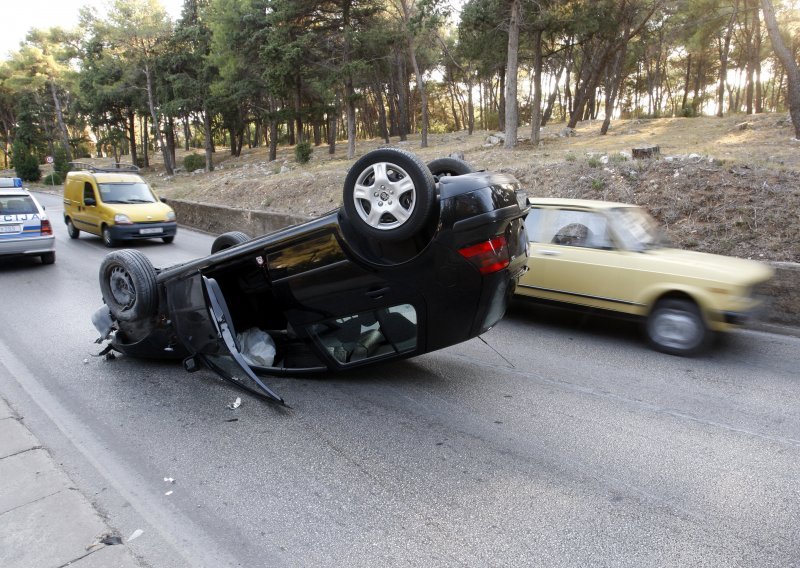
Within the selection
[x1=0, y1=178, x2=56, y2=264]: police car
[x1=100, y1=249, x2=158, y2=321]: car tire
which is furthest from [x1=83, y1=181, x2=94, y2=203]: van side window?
[x1=100, y1=249, x2=158, y2=321]: car tire

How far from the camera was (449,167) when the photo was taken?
5.48 metres

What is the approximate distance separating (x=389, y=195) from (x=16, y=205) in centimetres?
1014

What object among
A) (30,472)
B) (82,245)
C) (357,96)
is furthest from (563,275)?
(357,96)

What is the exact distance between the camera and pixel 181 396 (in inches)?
200

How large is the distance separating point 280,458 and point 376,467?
69 cm

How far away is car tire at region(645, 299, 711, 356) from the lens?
610 centimetres

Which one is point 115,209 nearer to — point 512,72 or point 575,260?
point 575,260

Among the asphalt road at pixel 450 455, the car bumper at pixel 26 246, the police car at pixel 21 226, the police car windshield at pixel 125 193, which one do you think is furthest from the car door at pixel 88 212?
the asphalt road at pixel 450 455

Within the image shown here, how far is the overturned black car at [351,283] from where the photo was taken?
4227 mm

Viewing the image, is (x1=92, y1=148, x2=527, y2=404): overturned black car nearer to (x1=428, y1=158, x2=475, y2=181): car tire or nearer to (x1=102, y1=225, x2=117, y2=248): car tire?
(x1=428, y1=158, x2=475, y2=181): car tire

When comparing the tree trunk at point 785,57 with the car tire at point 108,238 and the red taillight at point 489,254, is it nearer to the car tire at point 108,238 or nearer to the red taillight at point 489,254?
the red taillight at point 489,254

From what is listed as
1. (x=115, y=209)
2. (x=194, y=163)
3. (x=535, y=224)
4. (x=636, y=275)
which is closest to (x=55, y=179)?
(x=194, y=163)

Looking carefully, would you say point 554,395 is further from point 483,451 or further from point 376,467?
point 376,467

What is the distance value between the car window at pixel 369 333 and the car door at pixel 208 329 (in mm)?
661
